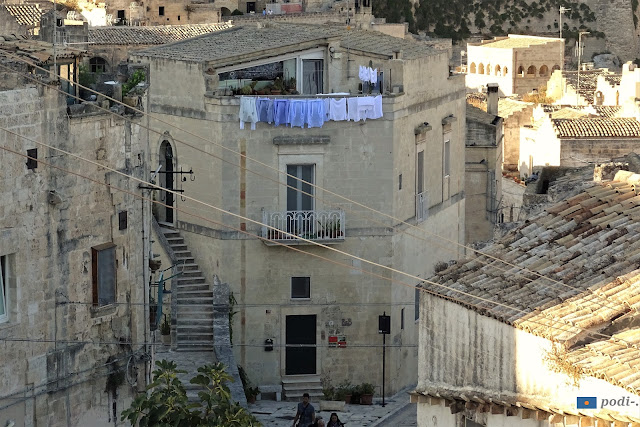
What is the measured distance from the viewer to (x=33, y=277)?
27.9 metres

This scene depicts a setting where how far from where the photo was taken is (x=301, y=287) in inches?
1534

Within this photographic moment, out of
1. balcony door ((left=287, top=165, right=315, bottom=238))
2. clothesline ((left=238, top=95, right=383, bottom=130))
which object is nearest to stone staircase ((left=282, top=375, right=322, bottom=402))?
balcony door ((left=287, top=165, right=315, bottom=238))

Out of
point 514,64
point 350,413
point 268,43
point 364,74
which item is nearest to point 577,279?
point 350,413

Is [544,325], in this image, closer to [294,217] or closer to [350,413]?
[350,413]

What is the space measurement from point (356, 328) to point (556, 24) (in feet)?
300

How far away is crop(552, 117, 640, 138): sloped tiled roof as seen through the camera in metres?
54.3

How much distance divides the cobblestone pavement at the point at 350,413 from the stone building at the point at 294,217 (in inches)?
25.4

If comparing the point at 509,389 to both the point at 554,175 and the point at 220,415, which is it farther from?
the point at 554,175

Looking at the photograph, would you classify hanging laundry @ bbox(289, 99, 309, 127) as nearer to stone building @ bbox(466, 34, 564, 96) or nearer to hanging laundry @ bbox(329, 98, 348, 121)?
hanging laundry @ bbox(329, 98, 348, 121)

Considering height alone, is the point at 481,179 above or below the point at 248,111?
below

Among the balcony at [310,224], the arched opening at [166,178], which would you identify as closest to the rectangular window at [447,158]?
the balcony at [310,224]

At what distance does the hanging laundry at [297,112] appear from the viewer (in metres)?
38.6

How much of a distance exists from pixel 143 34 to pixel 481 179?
24.5 metres

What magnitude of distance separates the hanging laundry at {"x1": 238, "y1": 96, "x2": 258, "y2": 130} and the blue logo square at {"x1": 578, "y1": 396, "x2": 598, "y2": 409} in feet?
58.3
